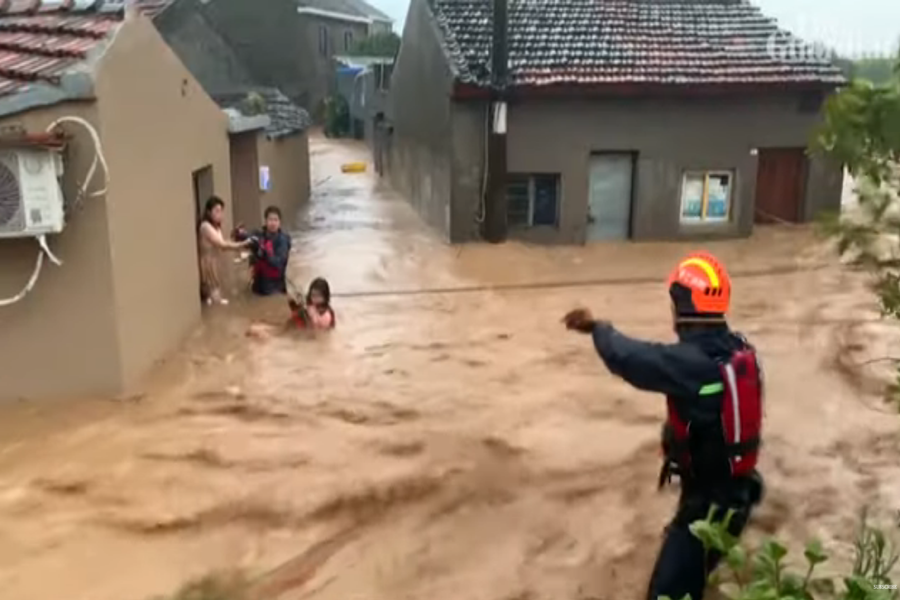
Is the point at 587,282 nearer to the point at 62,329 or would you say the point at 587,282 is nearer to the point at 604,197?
the point at 604,197

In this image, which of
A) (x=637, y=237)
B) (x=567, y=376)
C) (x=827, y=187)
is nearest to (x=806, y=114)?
(x=827, y=187)

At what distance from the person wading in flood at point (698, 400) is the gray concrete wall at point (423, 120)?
11665mm

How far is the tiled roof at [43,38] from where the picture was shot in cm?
716

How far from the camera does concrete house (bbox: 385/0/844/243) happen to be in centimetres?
1552

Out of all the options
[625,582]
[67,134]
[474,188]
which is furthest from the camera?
[474,188]

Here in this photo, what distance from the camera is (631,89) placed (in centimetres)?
1555

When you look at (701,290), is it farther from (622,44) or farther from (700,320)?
(622,44)

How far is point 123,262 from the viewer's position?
25.3 feet

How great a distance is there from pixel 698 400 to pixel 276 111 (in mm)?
16822

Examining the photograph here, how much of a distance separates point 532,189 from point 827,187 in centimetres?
532

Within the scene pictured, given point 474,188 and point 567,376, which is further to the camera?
point 474,188

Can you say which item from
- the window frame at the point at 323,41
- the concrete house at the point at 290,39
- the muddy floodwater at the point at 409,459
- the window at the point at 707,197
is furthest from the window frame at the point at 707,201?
the window frame at the point at 323,41

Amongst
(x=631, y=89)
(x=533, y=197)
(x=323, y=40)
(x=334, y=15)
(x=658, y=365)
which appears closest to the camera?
(x=658, y=365)

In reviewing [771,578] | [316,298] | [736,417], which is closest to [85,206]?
[316,298]
